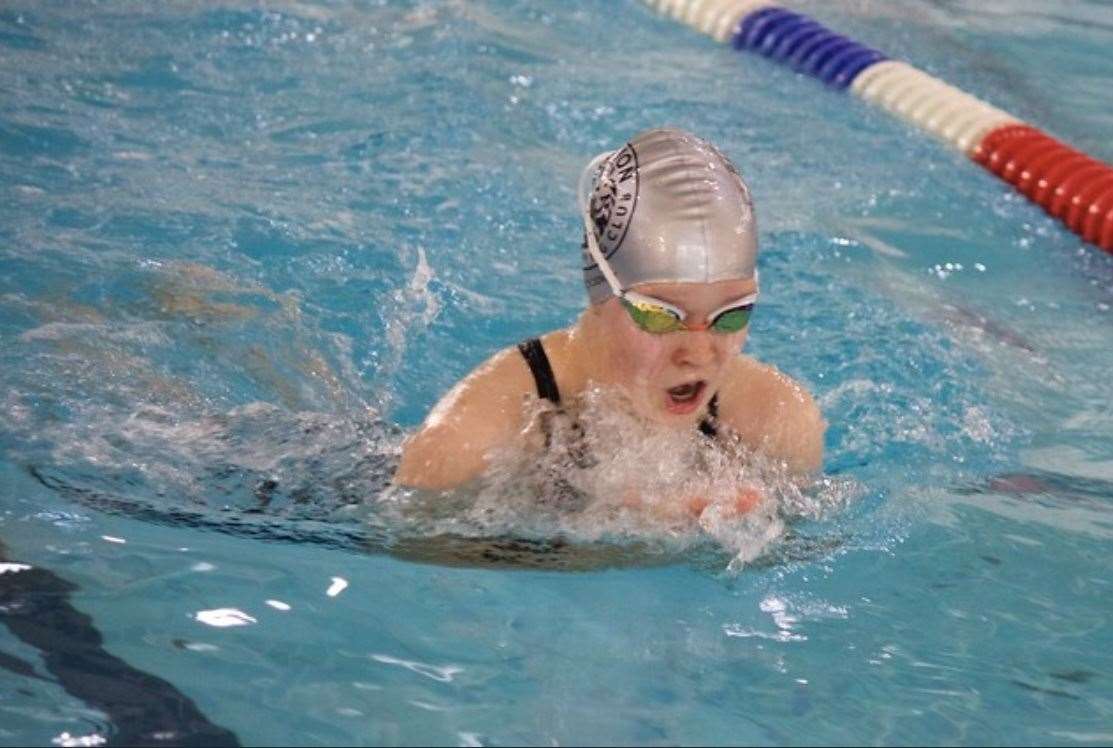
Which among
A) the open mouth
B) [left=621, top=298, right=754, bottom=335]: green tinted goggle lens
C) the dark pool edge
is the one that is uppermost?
[left=621, top=298, right=754, bottom=335]: green tinted goggle lens

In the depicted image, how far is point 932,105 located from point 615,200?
432cm

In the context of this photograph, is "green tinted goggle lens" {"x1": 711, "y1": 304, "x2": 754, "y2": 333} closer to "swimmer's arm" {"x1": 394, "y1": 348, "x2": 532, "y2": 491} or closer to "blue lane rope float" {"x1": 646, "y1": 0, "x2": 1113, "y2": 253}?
"swimmer's arm" {"x1": 394, "y1": 348, "x2": 532, "y2": 491}

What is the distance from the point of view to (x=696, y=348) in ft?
10.2

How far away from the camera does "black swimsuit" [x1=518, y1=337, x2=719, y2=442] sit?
3.37m

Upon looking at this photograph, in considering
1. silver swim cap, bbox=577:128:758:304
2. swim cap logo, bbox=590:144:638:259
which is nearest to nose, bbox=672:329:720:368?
silver swim cap, bbox=577:128:758:304

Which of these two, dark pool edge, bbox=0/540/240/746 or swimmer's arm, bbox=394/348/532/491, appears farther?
swimmer's arm, bbox=394/348/532/491

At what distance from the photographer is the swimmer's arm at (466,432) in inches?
128

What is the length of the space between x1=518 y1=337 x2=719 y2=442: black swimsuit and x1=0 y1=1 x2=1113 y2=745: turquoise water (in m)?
0.28

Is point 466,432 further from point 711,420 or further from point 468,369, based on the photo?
point 468,369

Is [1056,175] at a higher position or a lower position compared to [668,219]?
lower

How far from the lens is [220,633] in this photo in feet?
9.65

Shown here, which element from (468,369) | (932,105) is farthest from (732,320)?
(932,105)

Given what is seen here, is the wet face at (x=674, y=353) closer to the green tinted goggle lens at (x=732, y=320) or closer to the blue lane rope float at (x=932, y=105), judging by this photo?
the green tinted goggle lens at (x=732, y=320)

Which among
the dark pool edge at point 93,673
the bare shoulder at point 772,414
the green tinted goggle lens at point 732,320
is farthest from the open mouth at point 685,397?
the dark pool edge at point 93,673
